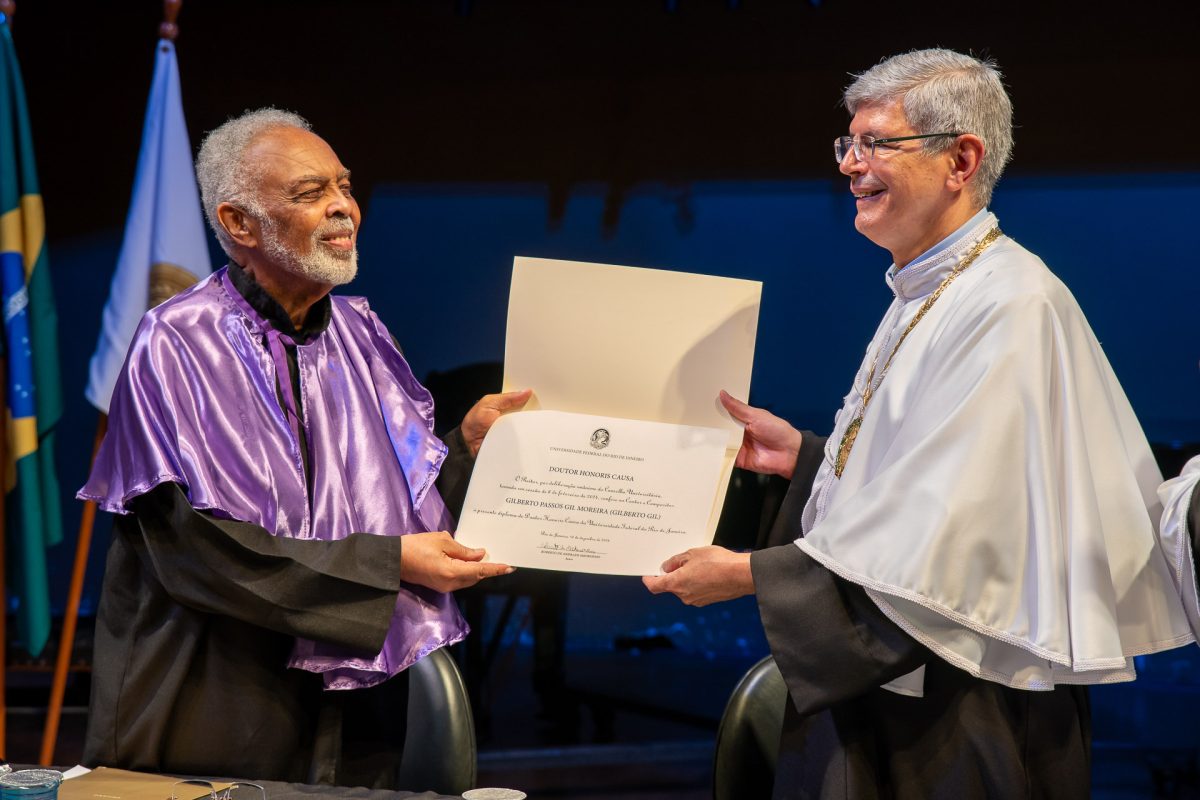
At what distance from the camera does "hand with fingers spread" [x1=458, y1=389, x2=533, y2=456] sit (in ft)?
7.69

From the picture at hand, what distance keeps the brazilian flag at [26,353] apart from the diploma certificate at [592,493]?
1.92 meters

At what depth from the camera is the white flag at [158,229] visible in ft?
12.0

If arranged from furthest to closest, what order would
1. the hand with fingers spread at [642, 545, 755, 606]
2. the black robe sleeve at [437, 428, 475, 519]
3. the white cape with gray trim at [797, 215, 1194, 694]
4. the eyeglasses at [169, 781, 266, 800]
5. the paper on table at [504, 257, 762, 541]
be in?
the black robe sleeve at [437, 428, 475, 519], the paper on table at [504, 257, 762, 541], the hand with fingers spread at [642, 545, 755, 606], the white cape with gray trim at [797, 215, 1194, 694], the eyeglasses at [169, 781, 266, 800]

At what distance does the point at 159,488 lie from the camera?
215 centimetres

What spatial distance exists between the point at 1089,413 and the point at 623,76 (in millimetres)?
2805

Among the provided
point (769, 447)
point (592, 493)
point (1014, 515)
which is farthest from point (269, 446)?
point (1014, 515)

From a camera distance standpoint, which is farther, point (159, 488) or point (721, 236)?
point (721, 236)

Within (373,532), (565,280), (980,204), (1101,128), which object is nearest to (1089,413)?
(980,204)

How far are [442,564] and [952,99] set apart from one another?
125cm

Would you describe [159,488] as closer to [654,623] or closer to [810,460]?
[810,460]

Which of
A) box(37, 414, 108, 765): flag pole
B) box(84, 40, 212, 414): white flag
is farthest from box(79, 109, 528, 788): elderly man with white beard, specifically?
box(37, 414, 108, 765): flag pole

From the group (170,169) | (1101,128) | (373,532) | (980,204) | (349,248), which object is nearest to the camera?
(980,204)

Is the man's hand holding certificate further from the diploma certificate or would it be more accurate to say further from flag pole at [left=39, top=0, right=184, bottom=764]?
flag pole at [left=39, top=0, right=184, bottom=764]

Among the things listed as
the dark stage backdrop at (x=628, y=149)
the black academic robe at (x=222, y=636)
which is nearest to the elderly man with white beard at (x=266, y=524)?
the black academic robe at (x=222, y=636)
